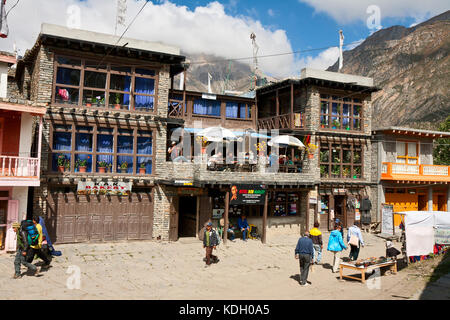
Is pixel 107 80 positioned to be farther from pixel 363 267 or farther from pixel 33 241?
pixel 363 267

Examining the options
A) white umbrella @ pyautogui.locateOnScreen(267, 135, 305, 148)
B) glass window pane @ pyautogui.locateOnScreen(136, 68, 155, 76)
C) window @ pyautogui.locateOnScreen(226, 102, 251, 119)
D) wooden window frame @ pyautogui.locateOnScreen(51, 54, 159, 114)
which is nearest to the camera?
wooden window frame @ pyautogui.locateOnScreen(51, 54, 159, 114)

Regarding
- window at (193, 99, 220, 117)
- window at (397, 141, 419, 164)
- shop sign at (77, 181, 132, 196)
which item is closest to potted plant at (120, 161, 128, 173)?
shop sign at (77, 181, 132, 196)

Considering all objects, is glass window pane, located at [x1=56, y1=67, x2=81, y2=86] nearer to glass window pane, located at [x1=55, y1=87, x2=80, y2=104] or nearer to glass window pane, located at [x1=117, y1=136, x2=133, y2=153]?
glass window pane, located at [x1=55, y1=87, x2=80, y2=104]

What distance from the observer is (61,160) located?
700 inches

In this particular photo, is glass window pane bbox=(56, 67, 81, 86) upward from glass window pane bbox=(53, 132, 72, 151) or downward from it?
upward

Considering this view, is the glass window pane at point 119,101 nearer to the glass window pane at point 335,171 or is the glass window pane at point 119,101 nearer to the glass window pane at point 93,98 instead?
the glass window pane at point 93,98

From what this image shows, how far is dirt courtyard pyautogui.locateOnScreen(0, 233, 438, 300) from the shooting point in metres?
10.7

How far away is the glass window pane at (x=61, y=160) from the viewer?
17.7 m

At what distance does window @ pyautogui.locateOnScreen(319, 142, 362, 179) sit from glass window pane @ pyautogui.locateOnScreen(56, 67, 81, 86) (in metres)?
15.3

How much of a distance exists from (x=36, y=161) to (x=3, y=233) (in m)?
3.37

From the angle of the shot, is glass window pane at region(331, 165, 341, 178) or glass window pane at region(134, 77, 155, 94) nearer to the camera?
glass window pane at region(134, 77, 155, 94)

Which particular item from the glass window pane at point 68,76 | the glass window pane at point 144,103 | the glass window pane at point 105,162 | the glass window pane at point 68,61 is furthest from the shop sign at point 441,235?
the glass window pane at point 68,61

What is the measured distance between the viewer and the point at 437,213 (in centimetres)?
1477
